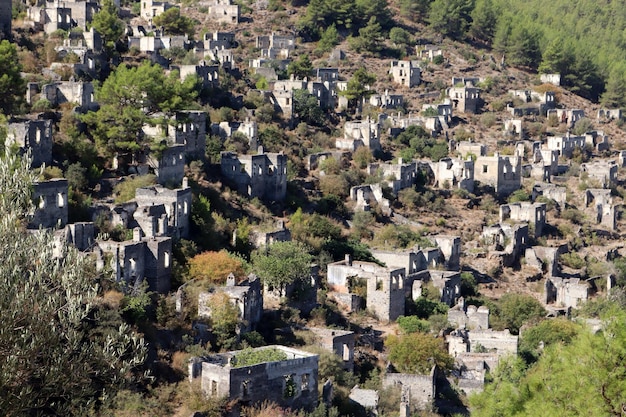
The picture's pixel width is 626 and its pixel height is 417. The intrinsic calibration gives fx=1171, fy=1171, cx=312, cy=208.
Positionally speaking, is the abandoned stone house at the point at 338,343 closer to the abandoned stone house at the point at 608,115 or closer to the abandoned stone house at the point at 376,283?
the abandoned stone house at the point at 376,283

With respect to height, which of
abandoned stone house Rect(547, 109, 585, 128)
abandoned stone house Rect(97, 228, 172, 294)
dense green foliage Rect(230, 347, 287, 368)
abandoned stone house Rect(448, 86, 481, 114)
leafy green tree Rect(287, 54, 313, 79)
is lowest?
abandoned stone house Rect(547, 109, 585, 128)

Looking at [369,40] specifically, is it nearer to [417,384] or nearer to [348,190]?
[348,190]

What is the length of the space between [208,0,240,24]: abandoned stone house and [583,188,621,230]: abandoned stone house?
23.4 m

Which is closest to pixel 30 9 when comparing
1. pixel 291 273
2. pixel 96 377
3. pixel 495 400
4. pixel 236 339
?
pixel 291 273

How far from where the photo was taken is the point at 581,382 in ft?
53.9

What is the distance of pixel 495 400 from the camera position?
18375 mm

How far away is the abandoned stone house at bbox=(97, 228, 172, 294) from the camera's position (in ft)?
89.7

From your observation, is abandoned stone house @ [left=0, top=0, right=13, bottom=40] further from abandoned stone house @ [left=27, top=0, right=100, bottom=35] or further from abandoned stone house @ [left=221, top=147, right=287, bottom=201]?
abandoned stone house @ [left=221, top=147, right=287, bottom=201]

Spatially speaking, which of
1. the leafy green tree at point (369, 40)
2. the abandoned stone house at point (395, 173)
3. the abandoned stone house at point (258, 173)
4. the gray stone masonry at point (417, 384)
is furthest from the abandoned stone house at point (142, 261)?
the leafy green tree at point (369, 40)

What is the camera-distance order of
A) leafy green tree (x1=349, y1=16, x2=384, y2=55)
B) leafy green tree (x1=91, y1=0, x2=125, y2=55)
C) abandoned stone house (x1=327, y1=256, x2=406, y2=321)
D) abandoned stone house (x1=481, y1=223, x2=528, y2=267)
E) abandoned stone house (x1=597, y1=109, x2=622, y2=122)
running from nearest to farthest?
abandoned stone house (x1=327, y1=256, x2=406, y2=321)
abandoned stone house (x1=481, y1=223, x2=528, y2=267)
leafy green tree (x1=91, y1=0, x2=125, y2=55)
abandoned stone house (x1=597, y1=109, x2=622, y2=122)
leafy green tree (x1=349, y1=16, x2=384, y2=55)

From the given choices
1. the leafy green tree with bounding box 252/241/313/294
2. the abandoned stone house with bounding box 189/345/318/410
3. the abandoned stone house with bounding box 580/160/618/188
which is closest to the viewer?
the abandoned stone house with bounding box 189/345/318/410

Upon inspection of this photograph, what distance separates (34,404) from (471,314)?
1873 centimetres

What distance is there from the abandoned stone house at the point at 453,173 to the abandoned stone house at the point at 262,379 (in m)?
22.2

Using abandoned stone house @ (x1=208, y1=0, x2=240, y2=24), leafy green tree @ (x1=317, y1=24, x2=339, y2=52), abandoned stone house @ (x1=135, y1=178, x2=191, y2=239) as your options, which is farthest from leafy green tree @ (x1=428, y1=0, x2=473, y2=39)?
abandoned stone house @ (x1=135, y1=178, x2=191, y2=239)
